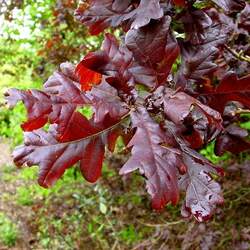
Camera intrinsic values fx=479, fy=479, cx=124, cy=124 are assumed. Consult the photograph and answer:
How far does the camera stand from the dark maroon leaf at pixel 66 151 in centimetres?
101

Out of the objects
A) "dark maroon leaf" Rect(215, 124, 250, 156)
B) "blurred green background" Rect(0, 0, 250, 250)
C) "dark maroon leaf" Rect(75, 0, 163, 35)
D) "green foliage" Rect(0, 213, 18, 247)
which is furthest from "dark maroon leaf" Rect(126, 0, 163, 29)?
"green foliage" Rect(0, 213, 18, 247)

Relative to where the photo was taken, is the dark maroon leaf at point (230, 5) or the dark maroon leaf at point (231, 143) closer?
the dark maroon leaf at point (230, 5)

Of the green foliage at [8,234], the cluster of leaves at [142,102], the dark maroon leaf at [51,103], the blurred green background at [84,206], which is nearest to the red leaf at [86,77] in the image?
the cluster of leaves at [142,102]

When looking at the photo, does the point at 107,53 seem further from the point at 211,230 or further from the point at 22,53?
the point at 22,53

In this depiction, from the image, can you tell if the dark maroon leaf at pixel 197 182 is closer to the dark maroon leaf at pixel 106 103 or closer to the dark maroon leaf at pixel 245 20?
the dark maroon leaf at pixel 106 103

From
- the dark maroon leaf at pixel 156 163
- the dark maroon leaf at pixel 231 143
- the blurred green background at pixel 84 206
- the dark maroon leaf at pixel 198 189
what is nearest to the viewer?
the dark maroon leaf at pixel 156 163

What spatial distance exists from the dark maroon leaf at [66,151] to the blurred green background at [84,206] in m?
1.61

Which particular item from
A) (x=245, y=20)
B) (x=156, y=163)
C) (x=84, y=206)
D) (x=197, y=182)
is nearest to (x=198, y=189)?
(x=197, y=182)

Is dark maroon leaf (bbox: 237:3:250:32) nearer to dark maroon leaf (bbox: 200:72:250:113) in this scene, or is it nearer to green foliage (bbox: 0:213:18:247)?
dark maroon leaf (bbox: 200:72:250:113)

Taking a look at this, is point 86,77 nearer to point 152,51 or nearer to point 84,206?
point 152,51

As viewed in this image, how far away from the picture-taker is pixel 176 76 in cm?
109

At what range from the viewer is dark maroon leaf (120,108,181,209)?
882 mm

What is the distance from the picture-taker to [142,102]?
1.01 metres

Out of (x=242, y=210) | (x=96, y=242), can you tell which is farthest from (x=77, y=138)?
(x=96, y=242)
